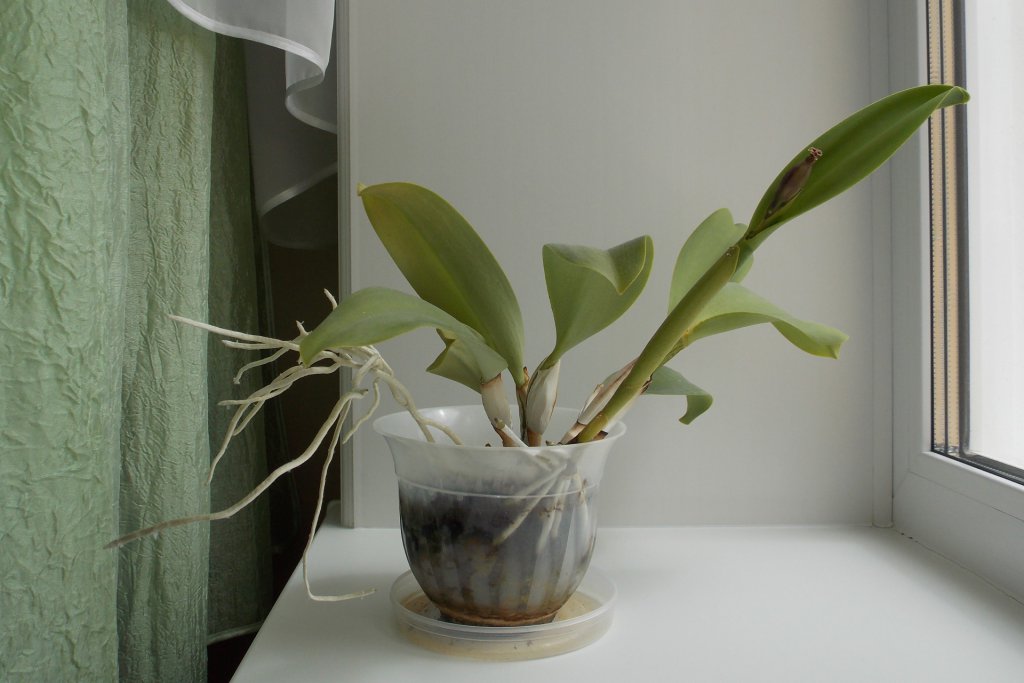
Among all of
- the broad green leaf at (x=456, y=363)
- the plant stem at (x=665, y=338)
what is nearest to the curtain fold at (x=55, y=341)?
the broad green leaf at (x=456, y=363)

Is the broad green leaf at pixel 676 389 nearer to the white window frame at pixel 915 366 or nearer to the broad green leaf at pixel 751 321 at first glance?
the broad green leaf at pixel 751 321

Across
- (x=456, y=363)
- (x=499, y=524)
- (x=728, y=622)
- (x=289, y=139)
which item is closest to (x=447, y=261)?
(x=456, y=363)

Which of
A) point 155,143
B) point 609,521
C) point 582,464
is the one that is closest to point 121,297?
point 155,143

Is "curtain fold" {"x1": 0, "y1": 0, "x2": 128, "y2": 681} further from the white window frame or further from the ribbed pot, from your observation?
the white window frame

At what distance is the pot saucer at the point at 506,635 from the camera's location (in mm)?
600

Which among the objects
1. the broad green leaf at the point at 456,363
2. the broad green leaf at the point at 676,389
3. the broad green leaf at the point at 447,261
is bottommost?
the broad green leaf at the point at 676,389

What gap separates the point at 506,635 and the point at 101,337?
1.18ft

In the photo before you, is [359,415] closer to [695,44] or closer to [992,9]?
[695,44]

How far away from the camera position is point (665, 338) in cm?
58

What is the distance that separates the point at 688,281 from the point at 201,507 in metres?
0.48

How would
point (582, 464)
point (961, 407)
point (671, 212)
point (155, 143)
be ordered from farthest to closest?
point (671, 212) < point (961, 407) < point (155, 143) < point (582, 464)

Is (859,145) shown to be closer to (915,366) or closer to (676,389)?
(676,389)

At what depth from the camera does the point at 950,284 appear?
0.86 metres

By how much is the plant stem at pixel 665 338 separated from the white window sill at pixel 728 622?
18 cm
